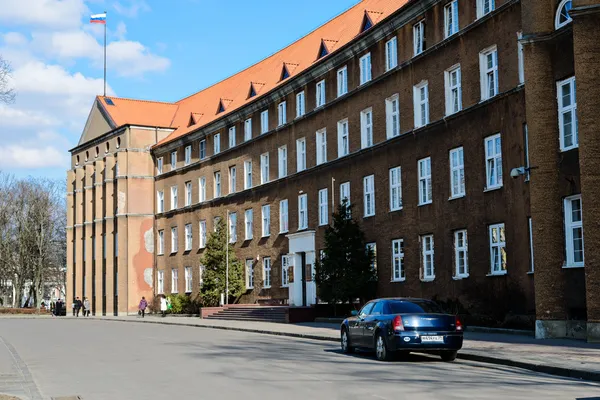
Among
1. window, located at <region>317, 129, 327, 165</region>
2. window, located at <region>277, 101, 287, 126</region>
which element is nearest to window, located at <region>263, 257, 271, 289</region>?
window, located at <region>277, 101, 287, 126</region>

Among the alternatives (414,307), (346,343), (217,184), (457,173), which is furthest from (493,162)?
(217,184)

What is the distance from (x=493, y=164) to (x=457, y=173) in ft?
8.38

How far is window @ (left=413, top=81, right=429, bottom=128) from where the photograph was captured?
3544cm

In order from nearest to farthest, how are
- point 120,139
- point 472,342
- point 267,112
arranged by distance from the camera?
point 472,342 < point 267,112 < point 120,139

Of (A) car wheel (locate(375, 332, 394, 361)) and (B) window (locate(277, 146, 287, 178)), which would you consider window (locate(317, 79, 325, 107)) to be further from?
(A) car wheel (locate(375, 332, 394, 361))

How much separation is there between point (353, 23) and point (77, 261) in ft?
142

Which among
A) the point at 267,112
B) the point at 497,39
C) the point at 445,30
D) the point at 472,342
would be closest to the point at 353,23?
the point at 267,112

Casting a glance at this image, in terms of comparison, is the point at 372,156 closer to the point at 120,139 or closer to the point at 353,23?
the point at 353,23

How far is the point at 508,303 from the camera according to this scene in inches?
1141

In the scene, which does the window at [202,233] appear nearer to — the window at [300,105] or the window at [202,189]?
the window at [202,189]

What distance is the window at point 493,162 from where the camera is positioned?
30109mm

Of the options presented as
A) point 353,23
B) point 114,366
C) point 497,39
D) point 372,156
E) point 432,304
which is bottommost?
point 114,366

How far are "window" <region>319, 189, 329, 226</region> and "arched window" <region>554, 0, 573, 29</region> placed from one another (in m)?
20.9

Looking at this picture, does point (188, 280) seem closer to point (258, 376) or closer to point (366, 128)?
point (366, 128)
